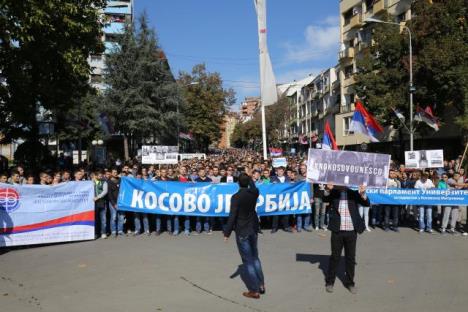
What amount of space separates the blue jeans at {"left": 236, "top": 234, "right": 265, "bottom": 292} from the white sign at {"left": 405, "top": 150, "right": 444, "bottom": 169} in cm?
1143

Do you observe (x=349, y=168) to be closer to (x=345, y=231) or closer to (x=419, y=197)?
(x=345, y=231)

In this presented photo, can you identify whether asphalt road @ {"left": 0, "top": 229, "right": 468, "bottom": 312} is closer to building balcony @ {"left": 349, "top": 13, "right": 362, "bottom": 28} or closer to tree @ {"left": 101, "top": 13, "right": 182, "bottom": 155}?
tree @ {"left": 101, "top": 13, "right": 182, "bottom": 155}

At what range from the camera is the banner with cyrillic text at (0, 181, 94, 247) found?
10375mm

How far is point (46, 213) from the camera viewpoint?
1085 cm

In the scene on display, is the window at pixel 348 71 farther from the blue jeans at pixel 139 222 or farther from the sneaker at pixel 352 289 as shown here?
the sneaker at pixel 352 289

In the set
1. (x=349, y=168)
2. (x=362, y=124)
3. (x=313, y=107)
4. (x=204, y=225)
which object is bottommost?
(x=204, y=225)

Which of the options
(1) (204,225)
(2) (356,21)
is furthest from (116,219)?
(2) (356,21)

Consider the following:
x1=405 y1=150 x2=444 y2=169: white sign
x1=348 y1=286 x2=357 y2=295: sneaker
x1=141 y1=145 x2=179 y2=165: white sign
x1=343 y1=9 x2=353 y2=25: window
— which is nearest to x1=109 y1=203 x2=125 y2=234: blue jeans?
x1=348 y1=286 x2=357 y2=295: sneaker

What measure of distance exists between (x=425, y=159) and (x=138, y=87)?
2259 cm

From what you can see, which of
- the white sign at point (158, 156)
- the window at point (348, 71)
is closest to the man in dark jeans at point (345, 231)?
the white sign at point (158, 156)

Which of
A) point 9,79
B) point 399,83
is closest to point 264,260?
point 9,79

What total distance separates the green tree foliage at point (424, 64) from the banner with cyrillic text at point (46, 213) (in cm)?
2114

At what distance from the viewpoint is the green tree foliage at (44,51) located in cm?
1341

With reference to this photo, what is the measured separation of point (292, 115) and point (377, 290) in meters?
76.7
